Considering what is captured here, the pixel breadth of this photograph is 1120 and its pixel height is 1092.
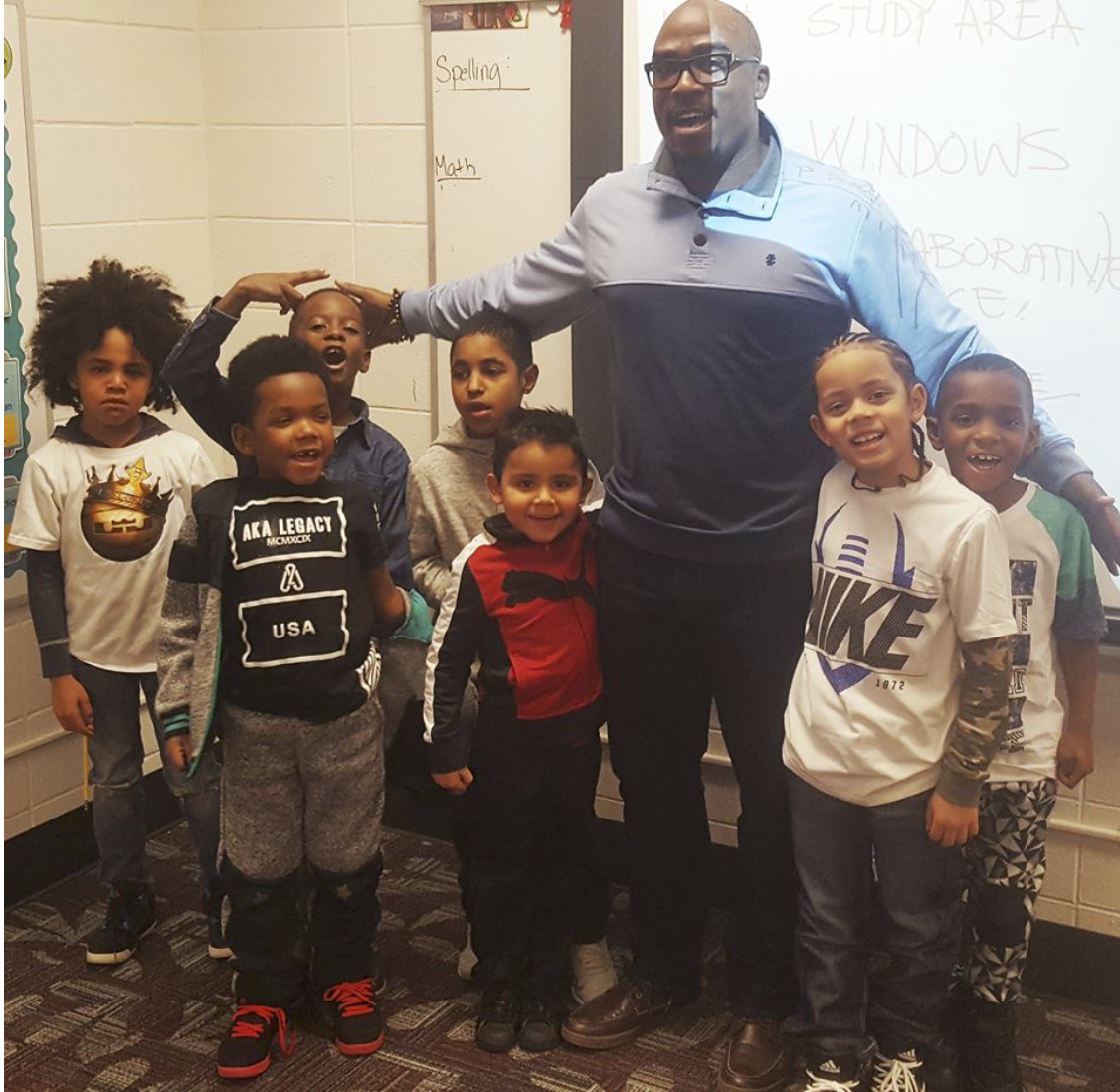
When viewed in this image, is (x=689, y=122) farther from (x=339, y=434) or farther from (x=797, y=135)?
(x=339, y=434)

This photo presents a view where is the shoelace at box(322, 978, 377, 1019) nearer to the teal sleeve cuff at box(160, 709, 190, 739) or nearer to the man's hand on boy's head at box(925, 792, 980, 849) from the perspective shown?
the teal sleeve cuff at box(160, 709, 190, 739)

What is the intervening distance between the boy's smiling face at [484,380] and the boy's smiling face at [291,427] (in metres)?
0.25

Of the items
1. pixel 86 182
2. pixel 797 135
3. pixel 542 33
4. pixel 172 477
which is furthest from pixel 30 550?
pixel 797 135

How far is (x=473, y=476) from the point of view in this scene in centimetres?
229

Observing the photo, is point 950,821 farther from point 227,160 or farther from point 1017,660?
point 227,160

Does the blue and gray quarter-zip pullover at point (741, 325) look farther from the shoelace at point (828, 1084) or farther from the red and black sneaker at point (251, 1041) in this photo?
the red and black sneaker at point (251, 1041)

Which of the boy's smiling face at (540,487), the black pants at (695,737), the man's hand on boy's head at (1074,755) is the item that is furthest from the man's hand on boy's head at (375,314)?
the man's hand on boy's head at (1074,755)

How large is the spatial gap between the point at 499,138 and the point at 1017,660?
1.43 metres

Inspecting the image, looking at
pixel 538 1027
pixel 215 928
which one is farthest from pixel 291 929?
pixel 538 1027

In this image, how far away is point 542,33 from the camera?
8.27ft

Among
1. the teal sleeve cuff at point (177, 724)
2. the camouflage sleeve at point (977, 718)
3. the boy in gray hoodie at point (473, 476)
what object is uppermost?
the boy in gray hoodie at point (473, 476)

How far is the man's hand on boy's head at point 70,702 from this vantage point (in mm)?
2395

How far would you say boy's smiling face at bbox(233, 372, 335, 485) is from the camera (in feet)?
6.73

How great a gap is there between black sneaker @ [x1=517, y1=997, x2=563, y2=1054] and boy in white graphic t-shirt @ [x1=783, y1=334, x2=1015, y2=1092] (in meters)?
0.46
